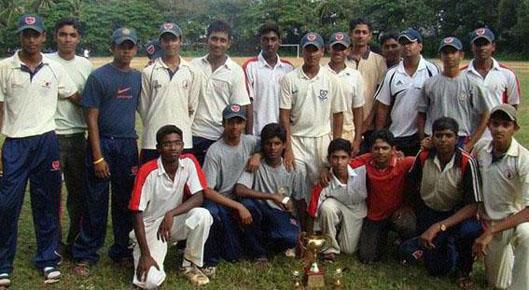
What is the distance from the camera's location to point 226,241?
17.7ft

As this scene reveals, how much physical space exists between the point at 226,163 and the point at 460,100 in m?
2.19

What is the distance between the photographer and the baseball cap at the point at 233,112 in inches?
208

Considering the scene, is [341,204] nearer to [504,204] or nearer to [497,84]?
[504,204]

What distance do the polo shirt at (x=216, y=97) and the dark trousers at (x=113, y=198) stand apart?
2.41 feet

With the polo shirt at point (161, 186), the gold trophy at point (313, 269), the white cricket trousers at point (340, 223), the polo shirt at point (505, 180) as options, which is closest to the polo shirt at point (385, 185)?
the white cricket trousers at point (340, 223)

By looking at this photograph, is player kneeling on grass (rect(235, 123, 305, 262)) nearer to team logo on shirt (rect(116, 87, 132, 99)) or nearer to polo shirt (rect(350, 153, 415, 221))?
polo shirt (rect(350, 153, 415, 221))

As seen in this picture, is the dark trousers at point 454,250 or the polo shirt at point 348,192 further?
the polo shirt at point 348,192

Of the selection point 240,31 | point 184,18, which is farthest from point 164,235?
point 184,18

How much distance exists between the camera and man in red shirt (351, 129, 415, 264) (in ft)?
17.7

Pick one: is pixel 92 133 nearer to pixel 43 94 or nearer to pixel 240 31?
pixel 43 94

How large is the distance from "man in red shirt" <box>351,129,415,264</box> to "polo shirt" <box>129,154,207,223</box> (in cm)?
151

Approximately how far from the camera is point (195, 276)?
497 cm

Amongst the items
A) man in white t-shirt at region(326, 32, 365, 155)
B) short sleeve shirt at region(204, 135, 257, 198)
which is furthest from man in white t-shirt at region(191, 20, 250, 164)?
man in white t-shirt at region(326, 32, 365, 155)

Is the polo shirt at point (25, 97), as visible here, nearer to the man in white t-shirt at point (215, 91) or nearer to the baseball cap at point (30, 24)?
the baseball cap at point (30, 24)
